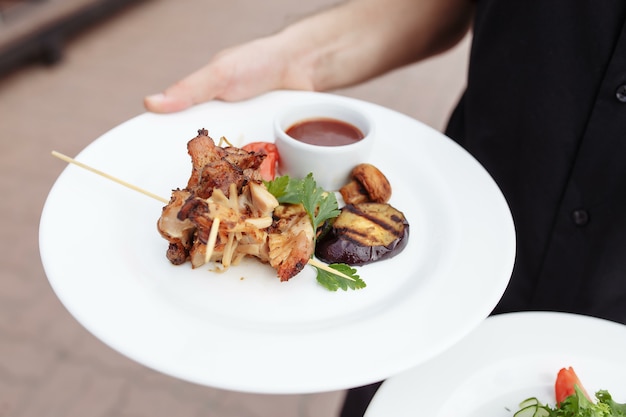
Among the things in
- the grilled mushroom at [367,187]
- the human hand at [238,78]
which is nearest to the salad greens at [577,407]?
the grilled mushroom at [367,187]

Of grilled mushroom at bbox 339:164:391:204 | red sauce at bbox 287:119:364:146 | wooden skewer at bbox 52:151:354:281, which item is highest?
red sauce at bbox 287:119:364:146

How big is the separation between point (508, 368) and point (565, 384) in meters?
0.17

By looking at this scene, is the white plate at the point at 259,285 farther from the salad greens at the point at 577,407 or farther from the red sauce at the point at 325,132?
the salad greens at the point at 577,407

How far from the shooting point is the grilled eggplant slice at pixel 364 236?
81.3 inches

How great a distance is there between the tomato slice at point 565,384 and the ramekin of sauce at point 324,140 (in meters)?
1.13

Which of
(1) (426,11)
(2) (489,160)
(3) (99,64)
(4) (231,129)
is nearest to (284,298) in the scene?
(4) (231,129)

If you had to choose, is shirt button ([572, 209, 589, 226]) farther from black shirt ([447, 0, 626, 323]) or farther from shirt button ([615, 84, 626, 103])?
shirt button ([615, 84, 626, 103])

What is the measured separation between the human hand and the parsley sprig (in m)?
0.61

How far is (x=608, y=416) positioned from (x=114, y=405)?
9.97 ft

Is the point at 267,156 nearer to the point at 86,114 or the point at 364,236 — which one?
the point at 364,236

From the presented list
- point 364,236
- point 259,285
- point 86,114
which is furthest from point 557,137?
point 86,114

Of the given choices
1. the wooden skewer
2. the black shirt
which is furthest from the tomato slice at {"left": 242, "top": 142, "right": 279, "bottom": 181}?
the black shirt

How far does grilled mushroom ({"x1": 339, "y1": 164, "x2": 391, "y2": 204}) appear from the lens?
232cm

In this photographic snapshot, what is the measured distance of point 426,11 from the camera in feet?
9.70
